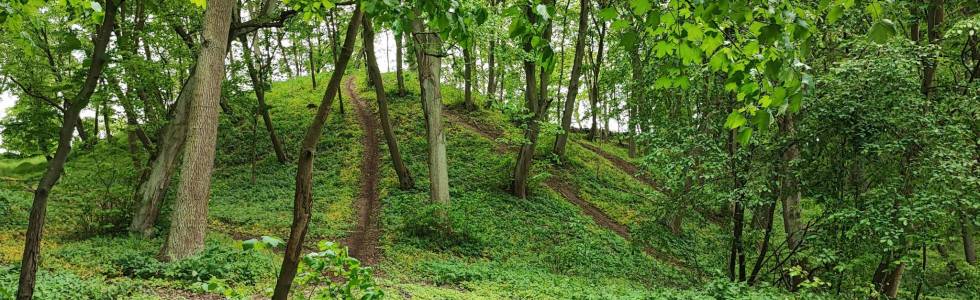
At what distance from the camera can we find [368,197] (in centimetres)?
1708

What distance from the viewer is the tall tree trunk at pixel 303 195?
2.28 metres

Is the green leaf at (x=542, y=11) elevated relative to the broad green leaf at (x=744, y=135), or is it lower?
elevated

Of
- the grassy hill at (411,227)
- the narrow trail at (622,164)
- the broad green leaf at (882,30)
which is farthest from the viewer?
the narrow trail at (622,164)

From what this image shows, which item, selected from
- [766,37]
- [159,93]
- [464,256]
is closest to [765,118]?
[766,37]

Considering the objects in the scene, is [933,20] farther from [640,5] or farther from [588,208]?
[588,208]

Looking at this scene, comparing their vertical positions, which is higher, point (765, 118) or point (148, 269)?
point (765, 118)

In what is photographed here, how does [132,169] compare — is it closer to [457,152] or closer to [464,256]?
[464,256]

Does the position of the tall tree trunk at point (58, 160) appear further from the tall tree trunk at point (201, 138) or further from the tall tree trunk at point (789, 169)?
the tall tree trunk at point (789, 169)

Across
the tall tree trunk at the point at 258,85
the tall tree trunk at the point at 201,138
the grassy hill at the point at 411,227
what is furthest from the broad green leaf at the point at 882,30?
the tall tree trunk at the point at 258,85

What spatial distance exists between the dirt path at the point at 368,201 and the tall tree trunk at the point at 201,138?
11.2 ft

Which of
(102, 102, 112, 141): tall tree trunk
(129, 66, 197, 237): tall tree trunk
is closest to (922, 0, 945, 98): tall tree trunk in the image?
(129, 66, 197, 237): tall tree trunk

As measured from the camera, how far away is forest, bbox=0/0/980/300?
2426mm

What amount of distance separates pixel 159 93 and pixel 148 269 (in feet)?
27.7

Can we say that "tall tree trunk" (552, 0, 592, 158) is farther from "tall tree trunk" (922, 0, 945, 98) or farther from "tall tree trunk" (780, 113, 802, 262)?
"tall tree trunk" (922, 0, 945, 98)
